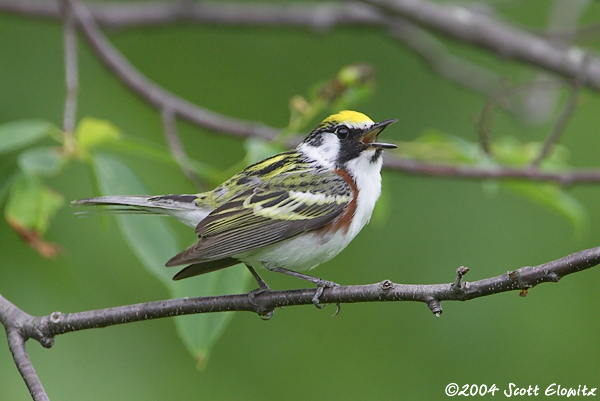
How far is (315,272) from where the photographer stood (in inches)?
203

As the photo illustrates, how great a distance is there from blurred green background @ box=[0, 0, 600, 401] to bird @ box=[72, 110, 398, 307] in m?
0.69

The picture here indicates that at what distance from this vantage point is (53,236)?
443 cm

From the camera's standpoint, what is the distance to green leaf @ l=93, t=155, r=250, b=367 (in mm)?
2740

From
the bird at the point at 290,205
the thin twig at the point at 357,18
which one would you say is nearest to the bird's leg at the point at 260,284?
the bird at the point at 290,205

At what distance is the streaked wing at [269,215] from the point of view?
9.89 feet

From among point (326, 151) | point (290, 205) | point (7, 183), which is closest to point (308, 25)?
point (326, 151)

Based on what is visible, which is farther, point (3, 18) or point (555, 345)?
point (3, 18)

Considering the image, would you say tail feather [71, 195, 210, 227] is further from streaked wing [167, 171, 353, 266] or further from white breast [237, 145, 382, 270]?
white breast [237, 145, 382, 270]

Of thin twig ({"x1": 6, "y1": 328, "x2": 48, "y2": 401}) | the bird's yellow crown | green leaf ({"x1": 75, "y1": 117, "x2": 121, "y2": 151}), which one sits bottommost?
thin twig ({"x1": 6, "y1": 328, "x2": 48, "y2": 401})

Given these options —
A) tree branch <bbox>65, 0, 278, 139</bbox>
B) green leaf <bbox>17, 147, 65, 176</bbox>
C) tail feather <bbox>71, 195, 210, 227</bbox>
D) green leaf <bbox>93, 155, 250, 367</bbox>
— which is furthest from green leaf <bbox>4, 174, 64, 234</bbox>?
tree branch <bbox>65, 0, 278, 139</bbox>

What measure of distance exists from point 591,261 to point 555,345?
3126 mm

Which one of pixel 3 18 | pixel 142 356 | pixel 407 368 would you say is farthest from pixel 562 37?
pixel 3 18

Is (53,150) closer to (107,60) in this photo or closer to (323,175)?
(323,175)

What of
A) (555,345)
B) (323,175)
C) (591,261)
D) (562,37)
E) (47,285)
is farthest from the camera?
(562,37)
